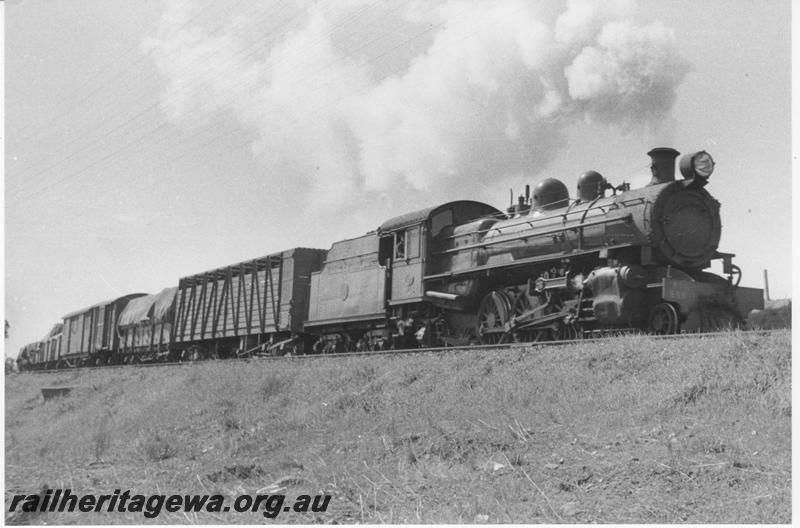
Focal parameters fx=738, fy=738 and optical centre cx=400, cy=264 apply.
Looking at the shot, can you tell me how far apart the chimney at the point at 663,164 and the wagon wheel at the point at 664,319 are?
2.12 meters

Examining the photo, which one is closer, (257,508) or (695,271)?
(257,508)

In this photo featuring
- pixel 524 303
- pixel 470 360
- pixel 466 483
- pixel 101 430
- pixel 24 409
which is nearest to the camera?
pixel 466 483

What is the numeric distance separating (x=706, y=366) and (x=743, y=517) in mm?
2898

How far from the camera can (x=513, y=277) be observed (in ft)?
43.8

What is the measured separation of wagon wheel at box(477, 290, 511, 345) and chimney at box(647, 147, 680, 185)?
3.22 meters

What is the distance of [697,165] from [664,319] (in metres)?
2.52

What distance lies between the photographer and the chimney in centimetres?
1184

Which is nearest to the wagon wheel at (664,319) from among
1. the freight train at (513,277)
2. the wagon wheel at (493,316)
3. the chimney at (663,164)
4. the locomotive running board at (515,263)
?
the freight train at (513,277)

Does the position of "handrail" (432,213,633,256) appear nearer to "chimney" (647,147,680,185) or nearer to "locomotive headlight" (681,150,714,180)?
"chimney" (647,147,680,185)

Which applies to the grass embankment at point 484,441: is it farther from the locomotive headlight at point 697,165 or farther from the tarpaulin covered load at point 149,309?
the tarpaulin covered load at point 149,309

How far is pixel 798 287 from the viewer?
6.25m

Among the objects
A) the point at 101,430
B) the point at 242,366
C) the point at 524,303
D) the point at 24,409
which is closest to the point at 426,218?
the point at 524,303

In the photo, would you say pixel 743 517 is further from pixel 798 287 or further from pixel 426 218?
pixel 426 218

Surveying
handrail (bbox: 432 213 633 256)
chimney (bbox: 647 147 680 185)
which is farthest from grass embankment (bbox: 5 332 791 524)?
chimney (bbox: 647 147 680 185)
